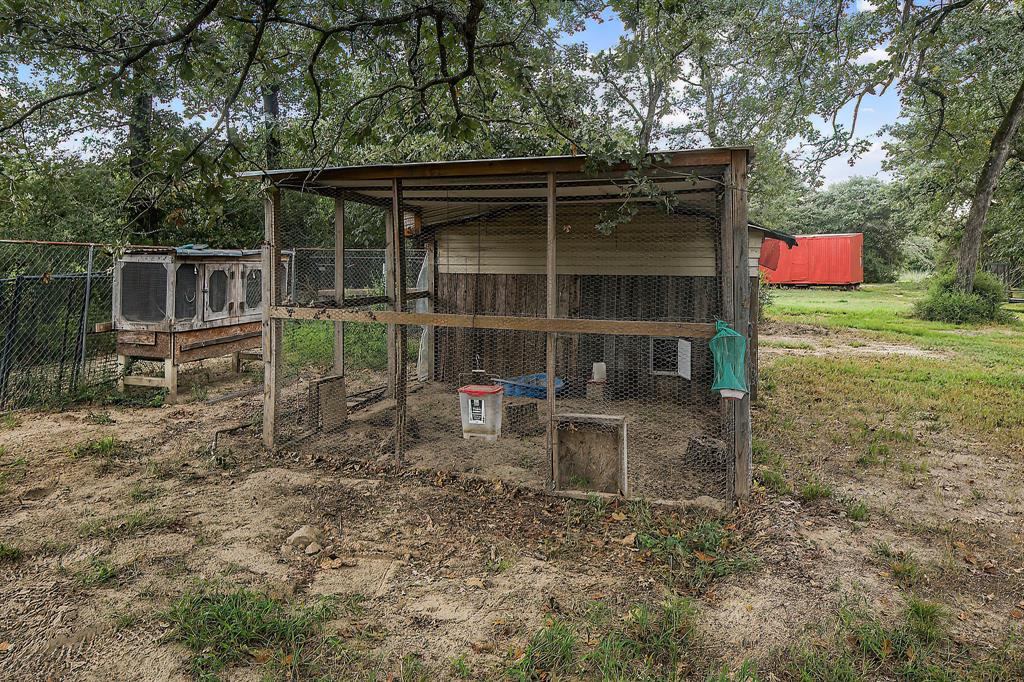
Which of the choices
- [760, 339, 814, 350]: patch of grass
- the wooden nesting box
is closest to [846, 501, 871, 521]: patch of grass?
the wooden nesting box

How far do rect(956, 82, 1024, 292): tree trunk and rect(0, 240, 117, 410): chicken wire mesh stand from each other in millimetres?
16949

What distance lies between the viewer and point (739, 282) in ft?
14.1

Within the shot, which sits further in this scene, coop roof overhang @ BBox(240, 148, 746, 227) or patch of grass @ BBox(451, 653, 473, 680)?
coop roof overhang @ BBox(240, 148, 746, 227)

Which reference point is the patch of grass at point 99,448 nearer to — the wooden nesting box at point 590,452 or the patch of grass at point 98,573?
the patch of grass at point 98,573

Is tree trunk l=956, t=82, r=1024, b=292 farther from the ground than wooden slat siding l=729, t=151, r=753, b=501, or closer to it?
farther from the ground

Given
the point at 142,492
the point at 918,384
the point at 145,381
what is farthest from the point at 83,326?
the point at 918,384

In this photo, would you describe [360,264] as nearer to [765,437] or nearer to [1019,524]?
[765,437]

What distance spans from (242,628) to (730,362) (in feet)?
11.1

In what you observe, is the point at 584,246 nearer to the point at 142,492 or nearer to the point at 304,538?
the point at 304,538

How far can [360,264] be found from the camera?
14.5 meters

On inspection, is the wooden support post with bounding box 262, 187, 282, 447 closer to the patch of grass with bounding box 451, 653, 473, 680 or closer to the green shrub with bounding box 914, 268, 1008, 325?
the patch of grass with bounding box 451, 653, 473, 680

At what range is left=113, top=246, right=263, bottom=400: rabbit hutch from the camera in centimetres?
689

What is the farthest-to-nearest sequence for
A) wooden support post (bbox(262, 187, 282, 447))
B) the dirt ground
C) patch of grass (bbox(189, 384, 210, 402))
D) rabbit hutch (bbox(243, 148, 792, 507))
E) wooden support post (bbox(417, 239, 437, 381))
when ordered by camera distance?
wooden support post (bbox(417, 239, 437, 381)) < patch of grass (bbox(189, 384, 210, 402)) < wooden support post (bbox(262, 187, 282, 447)) < rabbit hutch (bbox(243, 148, 792, 507)) < the dirt ground

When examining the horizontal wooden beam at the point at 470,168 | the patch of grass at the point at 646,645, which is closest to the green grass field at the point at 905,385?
the horizontal wooden beam at the point at 470,168
